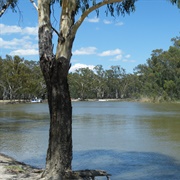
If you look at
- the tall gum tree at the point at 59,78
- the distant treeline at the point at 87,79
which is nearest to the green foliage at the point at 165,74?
the distant treeline at the point at 87,79

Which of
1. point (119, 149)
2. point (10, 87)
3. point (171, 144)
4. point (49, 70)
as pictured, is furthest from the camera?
point (10, 87)

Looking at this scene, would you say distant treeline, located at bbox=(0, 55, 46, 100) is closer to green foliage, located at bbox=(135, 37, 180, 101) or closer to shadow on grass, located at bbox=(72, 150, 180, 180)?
green foliage, located at bbox=(135, 37, 180, 101)

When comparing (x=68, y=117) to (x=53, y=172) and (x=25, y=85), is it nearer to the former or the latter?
(x=53, y=172)

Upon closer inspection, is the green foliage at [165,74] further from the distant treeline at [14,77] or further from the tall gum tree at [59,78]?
the tall gum tree at [59,78]

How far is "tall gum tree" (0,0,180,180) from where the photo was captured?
252 inches

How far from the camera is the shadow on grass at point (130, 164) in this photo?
8.74 metres

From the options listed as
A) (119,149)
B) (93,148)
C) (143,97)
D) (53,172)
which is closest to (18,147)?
(93,148)

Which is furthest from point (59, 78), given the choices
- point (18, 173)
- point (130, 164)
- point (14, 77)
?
point (14, 77)

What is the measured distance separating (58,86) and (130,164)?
4.62 metres

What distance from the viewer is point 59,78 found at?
21.0ft

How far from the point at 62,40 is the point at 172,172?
476cm

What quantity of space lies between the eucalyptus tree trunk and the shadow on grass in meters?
2.39

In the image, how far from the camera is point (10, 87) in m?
78.6

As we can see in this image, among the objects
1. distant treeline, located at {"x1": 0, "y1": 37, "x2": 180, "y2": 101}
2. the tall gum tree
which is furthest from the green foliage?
the tall gum tree
